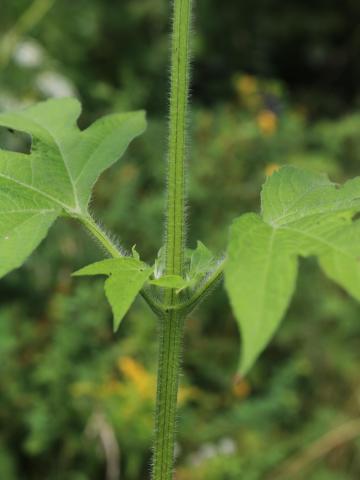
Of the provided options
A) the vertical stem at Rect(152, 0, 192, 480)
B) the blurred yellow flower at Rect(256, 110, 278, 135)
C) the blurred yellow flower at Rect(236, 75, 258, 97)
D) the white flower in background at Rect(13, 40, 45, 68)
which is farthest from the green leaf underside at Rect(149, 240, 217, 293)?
the blurred yellow flower at Rect(236, 75, 258, 97)

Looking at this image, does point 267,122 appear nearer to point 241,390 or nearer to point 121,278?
point 241,390

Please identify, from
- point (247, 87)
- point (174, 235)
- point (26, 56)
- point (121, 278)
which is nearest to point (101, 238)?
point (174, 235)

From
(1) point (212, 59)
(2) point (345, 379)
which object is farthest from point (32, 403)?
(1) point (212, 59)

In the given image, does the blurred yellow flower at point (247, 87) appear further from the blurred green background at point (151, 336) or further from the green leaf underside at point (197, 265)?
the green leaf underside at point (197, 265)

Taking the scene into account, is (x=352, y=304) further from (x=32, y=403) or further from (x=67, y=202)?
(x=67, y=202)

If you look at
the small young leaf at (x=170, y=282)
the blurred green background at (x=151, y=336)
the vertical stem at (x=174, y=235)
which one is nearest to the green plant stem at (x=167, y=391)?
the vertical stem at (x=174, y=235)

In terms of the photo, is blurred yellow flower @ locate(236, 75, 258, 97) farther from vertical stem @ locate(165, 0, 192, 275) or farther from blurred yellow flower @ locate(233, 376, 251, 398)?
vertical stem @ locate(165, 0, 192, 275)
